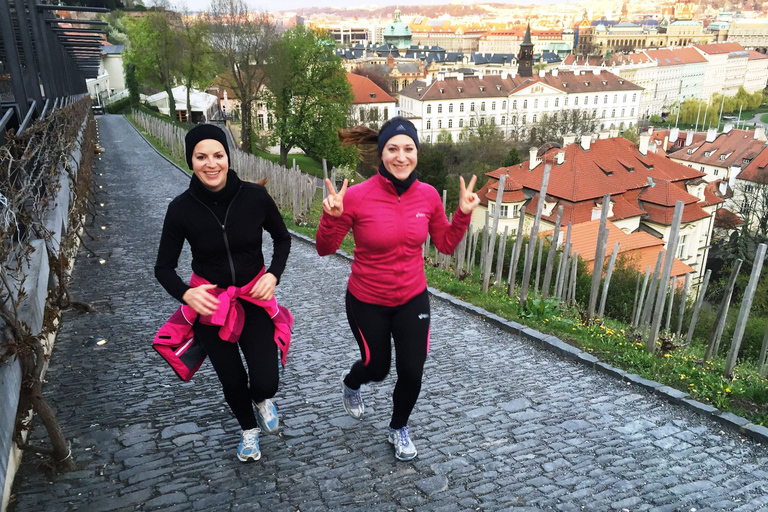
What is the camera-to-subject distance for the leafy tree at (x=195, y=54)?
35.4 metres

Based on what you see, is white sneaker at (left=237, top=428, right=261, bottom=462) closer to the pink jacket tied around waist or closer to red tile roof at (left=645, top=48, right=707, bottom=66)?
the pink jacket tied around waist

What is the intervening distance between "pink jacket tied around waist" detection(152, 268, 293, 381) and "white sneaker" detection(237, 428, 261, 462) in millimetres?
531

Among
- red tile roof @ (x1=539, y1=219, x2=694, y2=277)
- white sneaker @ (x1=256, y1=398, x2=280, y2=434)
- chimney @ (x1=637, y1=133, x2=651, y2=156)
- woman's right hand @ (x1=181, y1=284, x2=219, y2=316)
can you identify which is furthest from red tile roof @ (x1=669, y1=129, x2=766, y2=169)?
woman's right hand @ (x1=181, y1=284, x2=219, y2=316)

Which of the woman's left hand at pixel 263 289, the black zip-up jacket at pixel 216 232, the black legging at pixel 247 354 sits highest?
the black zip-up jacket at pixel 216 232

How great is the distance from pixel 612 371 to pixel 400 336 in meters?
2.51

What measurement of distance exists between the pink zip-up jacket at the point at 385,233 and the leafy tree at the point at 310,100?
112 feet

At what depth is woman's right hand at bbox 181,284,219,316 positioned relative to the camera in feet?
9.98

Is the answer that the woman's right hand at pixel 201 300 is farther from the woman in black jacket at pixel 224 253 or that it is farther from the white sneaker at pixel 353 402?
the white sneaker at pixel 353 402

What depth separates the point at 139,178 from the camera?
15938 mm

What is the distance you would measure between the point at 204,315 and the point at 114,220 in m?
8.74

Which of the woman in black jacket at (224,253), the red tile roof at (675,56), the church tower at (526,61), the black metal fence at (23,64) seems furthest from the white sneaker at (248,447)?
the red tile roof at (675,56)

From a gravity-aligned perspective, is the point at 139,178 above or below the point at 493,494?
below

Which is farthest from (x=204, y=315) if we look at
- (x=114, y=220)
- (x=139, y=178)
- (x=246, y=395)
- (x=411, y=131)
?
(x=139, y=178)

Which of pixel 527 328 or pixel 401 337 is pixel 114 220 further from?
pixel 401 337
